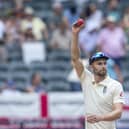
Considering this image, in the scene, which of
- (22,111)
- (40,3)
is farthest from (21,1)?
(22,111)

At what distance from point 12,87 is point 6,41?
2080 millimetres

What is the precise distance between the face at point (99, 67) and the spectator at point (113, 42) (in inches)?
289

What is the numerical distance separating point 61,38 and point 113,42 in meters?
1.30

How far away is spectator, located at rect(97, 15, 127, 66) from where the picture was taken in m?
16.5

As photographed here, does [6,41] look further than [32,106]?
Yes

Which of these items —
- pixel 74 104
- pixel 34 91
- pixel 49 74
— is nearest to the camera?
pixel 74 104

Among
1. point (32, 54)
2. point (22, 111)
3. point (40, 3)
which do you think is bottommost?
point (22, 111)

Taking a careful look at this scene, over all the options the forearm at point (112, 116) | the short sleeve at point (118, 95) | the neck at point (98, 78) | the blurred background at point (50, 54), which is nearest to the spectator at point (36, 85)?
the blurred background at point (50, 54)

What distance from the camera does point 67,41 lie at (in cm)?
1723

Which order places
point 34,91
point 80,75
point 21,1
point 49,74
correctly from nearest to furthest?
point 80,75
point 34,91
point 49,74
point 21,1

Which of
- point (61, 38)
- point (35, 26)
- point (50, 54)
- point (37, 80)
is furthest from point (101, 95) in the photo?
point (35, 26)

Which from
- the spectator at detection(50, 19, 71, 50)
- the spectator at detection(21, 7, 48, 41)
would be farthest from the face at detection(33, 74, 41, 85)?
the spectator at detection(21, 7, 48, 41)

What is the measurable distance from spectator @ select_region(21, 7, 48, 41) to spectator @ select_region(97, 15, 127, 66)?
153 cm

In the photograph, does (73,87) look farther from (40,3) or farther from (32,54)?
(40,3)
